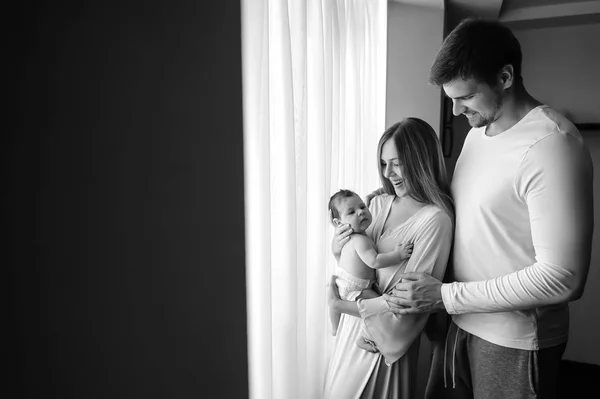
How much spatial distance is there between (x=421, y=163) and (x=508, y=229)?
0.33 m

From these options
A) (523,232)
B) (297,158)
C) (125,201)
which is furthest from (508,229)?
(125,201)

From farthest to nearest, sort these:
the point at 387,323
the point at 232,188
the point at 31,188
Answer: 1. the point at 387,323
2. the point at 232,188
3. the point at 31,188

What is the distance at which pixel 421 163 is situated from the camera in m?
1.32

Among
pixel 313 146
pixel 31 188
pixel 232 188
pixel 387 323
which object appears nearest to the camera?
pixel 31 188

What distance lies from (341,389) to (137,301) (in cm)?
101

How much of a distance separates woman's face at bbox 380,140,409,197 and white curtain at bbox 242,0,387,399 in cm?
22

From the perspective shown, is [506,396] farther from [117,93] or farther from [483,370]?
[117,93]

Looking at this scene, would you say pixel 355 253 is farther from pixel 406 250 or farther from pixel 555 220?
pixel 555 220

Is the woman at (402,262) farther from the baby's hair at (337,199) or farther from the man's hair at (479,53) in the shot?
the man's hair at (479,53)

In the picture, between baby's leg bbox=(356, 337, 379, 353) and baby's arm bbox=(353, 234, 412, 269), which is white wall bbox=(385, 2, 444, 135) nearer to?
baby's arm bbox=(353, 234, 412, 269)

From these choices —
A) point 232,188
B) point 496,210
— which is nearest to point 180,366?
point 232,188

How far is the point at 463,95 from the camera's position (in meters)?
1.13

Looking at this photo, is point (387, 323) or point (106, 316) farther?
point (387, 323)

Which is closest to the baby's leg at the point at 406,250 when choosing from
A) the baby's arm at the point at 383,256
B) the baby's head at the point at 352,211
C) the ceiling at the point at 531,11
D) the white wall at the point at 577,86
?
the baby's arm at the point at 383,256
